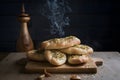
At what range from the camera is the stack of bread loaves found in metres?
0.88

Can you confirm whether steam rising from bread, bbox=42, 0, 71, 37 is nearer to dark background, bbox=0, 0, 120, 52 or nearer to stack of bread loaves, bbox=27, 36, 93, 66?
dark background, bbox=0, 0, 120, 52

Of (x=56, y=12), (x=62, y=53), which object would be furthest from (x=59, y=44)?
(x=56, y=12)

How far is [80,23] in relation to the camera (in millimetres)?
1660

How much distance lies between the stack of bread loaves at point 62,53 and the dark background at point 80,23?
71cm

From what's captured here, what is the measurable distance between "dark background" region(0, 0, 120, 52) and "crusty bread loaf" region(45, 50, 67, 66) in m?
0.76

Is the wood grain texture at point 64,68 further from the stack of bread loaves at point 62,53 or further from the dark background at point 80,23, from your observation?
the dark background at point 80,23

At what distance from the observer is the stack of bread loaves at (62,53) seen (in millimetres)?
884

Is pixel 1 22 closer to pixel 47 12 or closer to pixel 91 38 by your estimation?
pixel 47 12

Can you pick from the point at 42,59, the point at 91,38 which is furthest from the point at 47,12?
the point at 42,59

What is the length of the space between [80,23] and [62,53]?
764mm

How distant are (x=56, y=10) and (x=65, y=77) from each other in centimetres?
88

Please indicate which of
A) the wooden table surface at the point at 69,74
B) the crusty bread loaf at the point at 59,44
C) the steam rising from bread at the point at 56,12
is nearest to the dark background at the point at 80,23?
the steam rising from bread at the point at 56,12

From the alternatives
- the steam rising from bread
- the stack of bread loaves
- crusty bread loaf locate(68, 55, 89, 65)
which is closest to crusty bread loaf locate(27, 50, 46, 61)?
the stack of bread loaves

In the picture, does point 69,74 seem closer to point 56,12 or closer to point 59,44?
point 59,44
